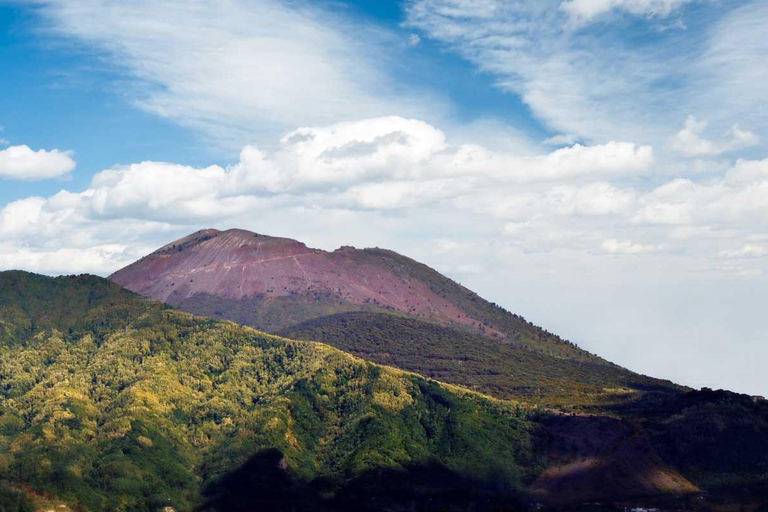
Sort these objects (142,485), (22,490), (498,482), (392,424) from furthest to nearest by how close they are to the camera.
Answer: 1. (392,424)
2. (498,482)
3. (142,485)
4. (22,490)

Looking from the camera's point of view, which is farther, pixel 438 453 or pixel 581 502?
pixel 438 453

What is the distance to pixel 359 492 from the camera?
176m

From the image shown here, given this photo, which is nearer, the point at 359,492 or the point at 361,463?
the point at 359,492

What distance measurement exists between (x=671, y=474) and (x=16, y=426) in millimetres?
149945

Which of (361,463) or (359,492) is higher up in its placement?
(361,463)

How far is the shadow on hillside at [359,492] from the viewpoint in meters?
172


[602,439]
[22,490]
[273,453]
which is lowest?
[22,490]

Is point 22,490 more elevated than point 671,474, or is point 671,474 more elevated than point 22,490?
point 671,474

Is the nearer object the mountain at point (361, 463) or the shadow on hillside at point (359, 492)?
the mountain at point (361, 463)

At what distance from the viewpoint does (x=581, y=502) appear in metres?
178

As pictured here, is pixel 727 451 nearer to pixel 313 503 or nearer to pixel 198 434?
pixel 313 503

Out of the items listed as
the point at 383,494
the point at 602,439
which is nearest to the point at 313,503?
the point at 383,494

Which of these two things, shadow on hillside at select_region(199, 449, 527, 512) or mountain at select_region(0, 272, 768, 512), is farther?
shadow on hillside at select_region(199, 449, 527, 512)

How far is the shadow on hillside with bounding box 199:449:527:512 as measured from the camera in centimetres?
17200
